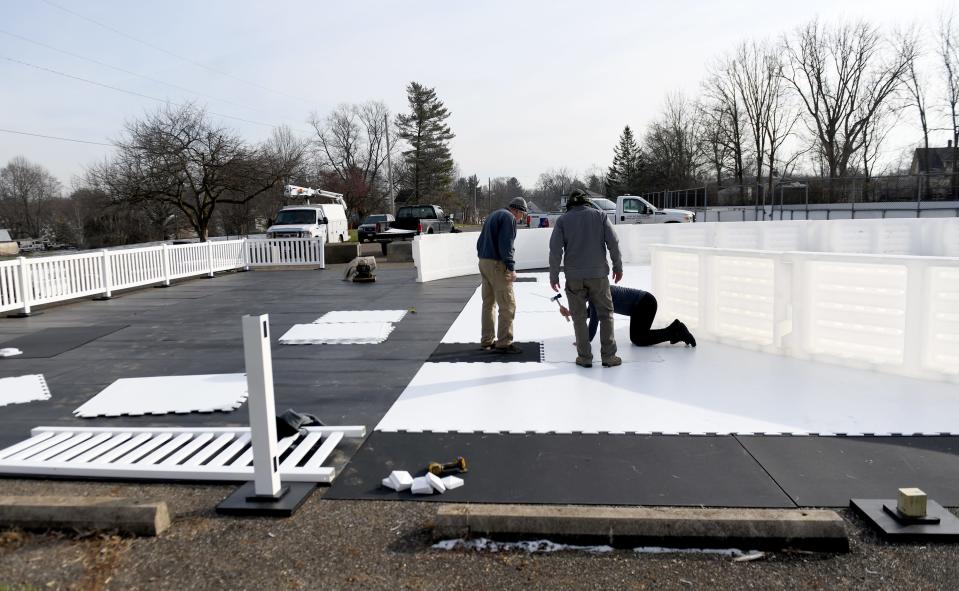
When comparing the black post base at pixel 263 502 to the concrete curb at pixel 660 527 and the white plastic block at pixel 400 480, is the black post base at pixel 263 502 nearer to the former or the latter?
the white plastic block at pixel 400 480

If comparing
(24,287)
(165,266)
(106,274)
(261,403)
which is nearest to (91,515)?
(261,403)

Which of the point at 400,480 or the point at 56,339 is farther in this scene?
the point at 56,339

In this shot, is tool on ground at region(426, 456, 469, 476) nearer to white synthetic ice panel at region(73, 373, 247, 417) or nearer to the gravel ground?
the gravel ground

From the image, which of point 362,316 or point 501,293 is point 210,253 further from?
point 501,293

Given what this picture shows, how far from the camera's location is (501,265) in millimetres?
7281

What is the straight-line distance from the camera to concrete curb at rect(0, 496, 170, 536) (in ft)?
10.7

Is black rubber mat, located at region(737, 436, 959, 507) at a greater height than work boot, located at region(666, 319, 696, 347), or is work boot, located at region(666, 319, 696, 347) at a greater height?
work boot, located at region(666, 319, 696, 347)

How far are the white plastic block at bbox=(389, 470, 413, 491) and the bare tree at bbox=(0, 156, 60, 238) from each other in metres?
81.5

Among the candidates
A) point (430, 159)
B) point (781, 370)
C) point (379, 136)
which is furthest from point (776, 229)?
point (379, 136)

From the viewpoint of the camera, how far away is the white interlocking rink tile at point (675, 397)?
15.4ft


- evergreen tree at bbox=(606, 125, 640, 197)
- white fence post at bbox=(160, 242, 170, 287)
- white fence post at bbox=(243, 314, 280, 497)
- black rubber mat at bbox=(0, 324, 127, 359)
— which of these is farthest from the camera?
evergreen tree at bbox=(606, 125, 640, 197)

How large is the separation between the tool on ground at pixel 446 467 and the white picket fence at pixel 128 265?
11.0 metres

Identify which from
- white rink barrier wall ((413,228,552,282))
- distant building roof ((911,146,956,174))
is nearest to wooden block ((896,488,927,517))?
white rink barrier wall ((413,228,552,282))

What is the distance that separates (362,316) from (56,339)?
4.33 m
